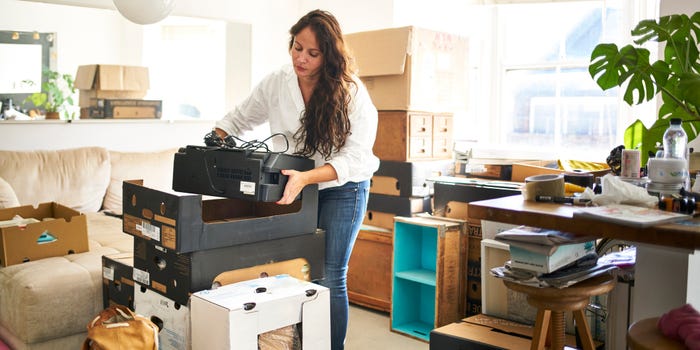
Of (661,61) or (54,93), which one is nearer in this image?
(661,61)

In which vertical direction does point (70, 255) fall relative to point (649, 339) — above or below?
below

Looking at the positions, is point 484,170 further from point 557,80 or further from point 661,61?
point 661,61

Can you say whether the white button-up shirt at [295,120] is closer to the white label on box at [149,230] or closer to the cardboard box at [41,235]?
the white label on box at [149,230]

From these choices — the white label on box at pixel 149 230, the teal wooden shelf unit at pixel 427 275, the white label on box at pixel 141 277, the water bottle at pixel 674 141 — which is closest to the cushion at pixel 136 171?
the teal wooden shelf unit at pixel 427 275

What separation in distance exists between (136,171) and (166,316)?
7.90 ft

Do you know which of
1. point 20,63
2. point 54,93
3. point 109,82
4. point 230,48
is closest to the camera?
point 109,82

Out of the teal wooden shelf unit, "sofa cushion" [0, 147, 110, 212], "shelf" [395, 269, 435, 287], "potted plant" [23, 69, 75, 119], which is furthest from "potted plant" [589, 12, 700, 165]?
"potted plant" [23, 69, 75, 119]

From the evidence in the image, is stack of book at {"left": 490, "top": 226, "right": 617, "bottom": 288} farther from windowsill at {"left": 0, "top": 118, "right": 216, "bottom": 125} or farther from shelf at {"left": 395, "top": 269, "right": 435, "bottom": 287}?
windowsill at {"left": 0, "top": 118, "right": 216, "bottom": 125}

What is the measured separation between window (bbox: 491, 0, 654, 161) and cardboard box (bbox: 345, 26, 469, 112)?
2.09ft

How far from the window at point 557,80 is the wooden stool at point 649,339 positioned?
8.46ft

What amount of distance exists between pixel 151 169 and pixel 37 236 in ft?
4.87

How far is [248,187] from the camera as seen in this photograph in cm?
209

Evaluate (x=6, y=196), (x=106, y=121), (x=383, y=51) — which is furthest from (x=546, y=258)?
(x=106, y=121)

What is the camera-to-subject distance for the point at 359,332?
3506 millimetres
